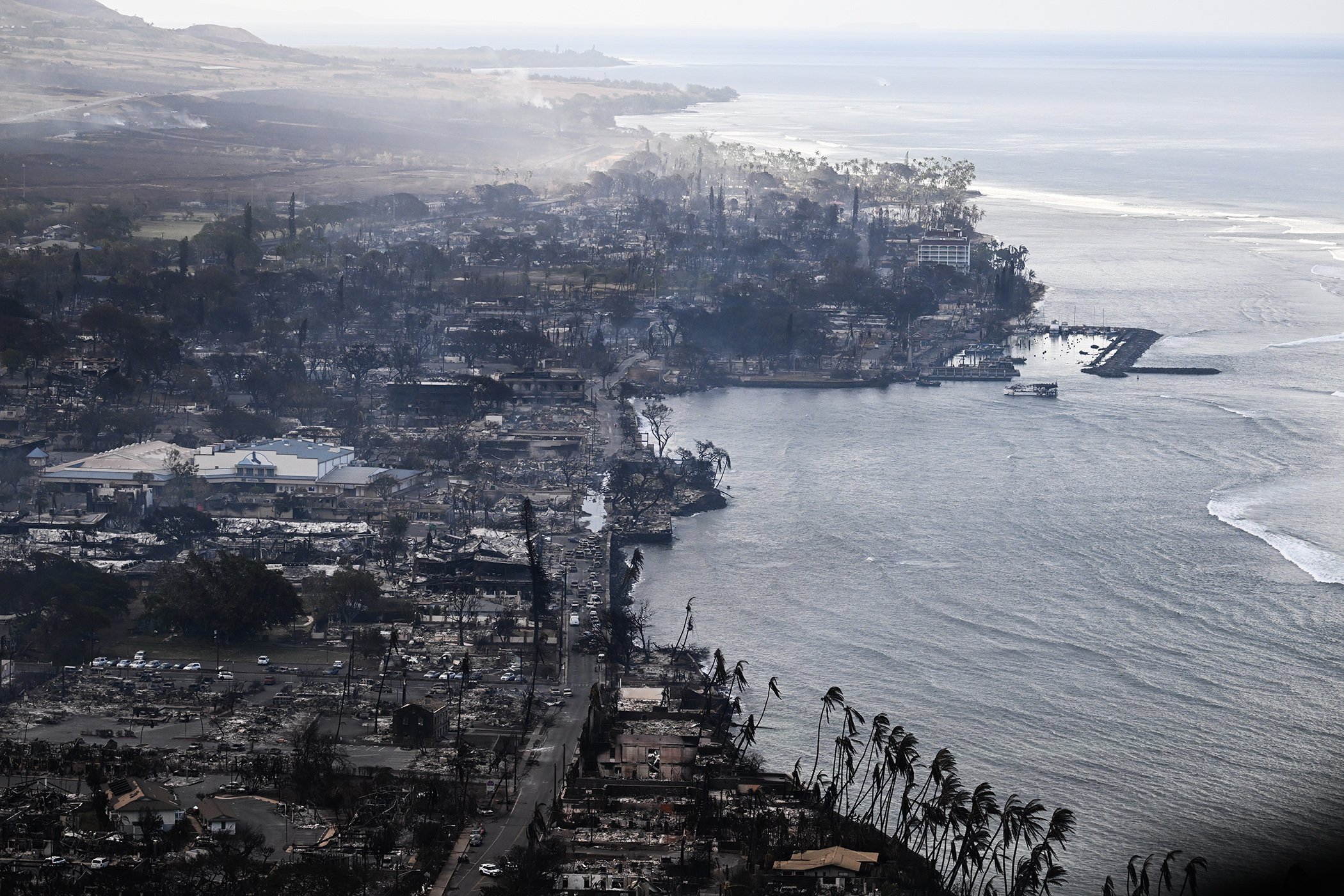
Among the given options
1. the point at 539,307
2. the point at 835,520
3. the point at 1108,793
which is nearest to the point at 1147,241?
the point at 539,307

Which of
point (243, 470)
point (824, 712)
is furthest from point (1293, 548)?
point (243, 470)

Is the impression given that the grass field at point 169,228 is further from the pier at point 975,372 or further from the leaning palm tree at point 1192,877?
the leaning palm tree at point 1192,877

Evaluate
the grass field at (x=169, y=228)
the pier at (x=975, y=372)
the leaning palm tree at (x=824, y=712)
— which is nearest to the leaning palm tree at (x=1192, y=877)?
the leaning palm tree at (x=824, y=712)

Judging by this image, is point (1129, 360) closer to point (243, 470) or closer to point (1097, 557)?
point (1097, 557)

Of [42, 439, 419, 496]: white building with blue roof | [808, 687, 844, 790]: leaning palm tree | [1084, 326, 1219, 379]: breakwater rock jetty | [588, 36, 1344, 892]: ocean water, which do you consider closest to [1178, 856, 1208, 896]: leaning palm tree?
[588, 36, 1344, 892]: ocean water

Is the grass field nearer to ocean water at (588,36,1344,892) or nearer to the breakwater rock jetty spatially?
ocean water at (588,36,1344,892)
